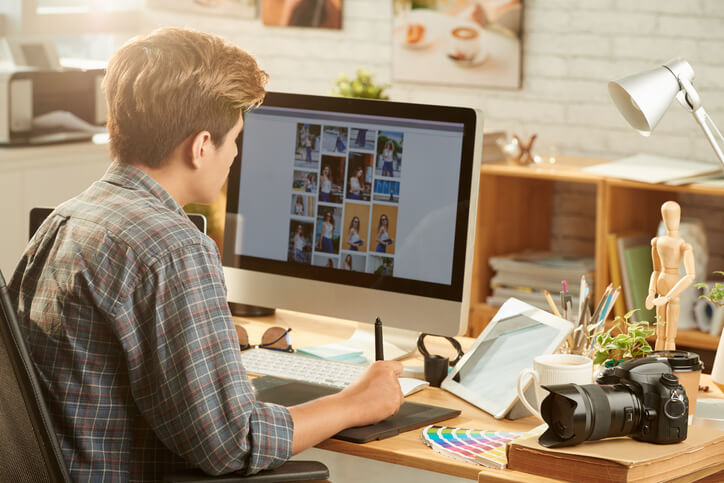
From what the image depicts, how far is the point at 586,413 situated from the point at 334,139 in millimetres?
853

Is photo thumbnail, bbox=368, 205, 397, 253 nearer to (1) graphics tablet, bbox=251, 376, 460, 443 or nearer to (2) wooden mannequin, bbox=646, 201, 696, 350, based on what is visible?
(1) graphics tablet, bbox=251, 376, 460, 443

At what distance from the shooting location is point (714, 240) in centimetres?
344

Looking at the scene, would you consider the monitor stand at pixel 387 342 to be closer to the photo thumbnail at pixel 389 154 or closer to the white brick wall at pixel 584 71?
the photo thumbnail at pixel 389 154

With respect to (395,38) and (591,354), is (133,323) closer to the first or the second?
(591,354)

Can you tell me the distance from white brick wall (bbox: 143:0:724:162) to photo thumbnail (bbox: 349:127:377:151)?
1.78m

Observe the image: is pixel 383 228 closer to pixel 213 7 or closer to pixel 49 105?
pixel 49 105

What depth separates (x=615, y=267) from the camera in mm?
3189

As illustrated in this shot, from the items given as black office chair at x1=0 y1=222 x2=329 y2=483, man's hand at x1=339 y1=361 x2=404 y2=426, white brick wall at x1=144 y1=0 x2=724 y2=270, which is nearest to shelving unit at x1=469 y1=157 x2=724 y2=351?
white brick wall at x1=144 y1=0 x2=724 y2=270

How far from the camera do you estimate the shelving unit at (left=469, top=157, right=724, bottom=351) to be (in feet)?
10.4

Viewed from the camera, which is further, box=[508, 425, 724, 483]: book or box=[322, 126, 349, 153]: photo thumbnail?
box=[322, 126, 349, 153]: photo thumbnail

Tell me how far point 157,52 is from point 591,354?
860 millimetres

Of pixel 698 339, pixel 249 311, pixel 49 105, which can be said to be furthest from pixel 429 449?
pixel 49 105

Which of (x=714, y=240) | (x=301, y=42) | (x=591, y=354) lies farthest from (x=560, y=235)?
(x=591, y=354)

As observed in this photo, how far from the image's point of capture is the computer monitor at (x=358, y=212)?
1937 mm
